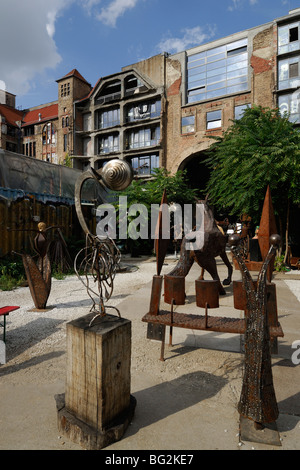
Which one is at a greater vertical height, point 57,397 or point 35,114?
point 35,114

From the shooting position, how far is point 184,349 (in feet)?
11.8

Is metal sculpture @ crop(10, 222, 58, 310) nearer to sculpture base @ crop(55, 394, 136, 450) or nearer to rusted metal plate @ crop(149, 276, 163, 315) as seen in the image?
rusted metal plate @ crop(149, 276, 163, 315)

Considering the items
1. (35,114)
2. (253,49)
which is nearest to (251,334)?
(253,49)

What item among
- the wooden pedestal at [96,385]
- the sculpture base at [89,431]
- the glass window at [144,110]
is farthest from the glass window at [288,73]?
the sculpture base at [89,431]

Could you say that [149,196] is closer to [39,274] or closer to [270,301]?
[39,274]

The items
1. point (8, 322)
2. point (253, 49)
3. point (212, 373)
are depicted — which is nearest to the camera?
point (212, 373)

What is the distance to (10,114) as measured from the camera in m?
35.0

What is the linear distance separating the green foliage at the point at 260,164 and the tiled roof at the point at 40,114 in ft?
91.0

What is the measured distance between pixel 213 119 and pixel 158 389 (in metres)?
20.7

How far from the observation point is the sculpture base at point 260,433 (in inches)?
75.5

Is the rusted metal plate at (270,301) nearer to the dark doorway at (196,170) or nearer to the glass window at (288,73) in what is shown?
the glass window at (288,73)

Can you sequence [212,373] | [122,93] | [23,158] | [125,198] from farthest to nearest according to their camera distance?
[122,93] → [125,198] → [23,158] → [212,373]

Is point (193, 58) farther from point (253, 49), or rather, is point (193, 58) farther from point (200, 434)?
point (200, 434)

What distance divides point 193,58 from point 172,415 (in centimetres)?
2444
